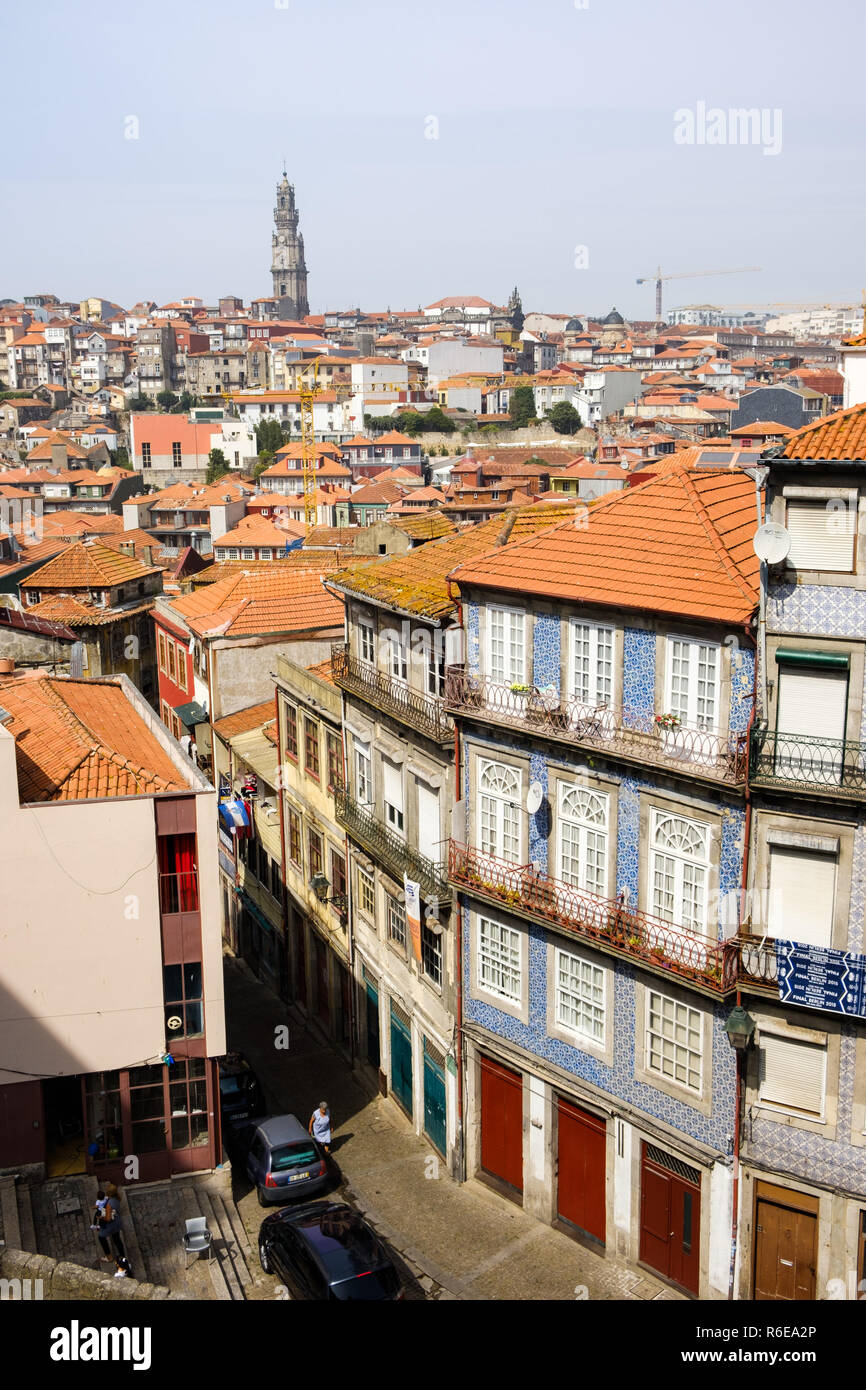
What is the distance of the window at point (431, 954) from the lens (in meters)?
26.5

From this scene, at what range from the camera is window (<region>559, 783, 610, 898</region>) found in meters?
21.9

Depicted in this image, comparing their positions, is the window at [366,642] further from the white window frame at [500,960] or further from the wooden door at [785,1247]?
the wooden door at [785,1247]

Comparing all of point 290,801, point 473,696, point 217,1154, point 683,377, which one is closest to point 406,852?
point 473,696

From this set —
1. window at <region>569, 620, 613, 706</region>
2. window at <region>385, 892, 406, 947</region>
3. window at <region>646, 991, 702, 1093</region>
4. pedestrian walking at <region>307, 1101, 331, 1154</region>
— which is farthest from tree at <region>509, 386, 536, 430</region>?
window at <region>646, 991, 702, 1093</region>

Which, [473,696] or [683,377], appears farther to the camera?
[683,377]

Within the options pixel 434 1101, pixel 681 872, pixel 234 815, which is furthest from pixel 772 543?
pixel 234 815

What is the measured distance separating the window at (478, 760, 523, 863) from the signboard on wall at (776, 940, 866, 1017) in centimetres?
602

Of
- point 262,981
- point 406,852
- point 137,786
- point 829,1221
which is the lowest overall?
point 262,981

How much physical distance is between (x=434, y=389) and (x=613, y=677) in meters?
180

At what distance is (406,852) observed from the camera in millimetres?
27000

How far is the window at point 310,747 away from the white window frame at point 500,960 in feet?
33.9

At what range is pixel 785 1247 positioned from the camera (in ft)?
65.0
